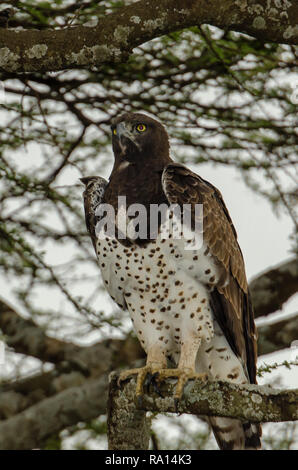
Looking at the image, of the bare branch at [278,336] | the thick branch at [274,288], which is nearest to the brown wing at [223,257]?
the bare branch at [278,336]

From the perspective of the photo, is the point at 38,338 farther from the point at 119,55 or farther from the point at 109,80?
the point at 119,55

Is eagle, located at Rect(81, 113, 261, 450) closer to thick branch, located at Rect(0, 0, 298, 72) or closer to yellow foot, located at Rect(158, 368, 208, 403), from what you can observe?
yellow foot, located at Rect(158, 368, 208, 403)

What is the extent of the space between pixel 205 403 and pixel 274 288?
3.62 metres

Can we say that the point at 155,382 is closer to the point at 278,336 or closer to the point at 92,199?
the point at 92,199

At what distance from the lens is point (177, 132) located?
651 cm

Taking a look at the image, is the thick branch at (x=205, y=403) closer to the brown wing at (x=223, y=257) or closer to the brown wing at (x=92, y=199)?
the brown wing at (x=223, y=257)

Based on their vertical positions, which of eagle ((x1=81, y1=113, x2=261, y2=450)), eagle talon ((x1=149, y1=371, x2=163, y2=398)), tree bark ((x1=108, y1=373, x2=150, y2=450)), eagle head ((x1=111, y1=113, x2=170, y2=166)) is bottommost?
tree bark ((x1=108, y1=373, x2=150, y2=450))

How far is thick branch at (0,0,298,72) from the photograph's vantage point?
150 inches

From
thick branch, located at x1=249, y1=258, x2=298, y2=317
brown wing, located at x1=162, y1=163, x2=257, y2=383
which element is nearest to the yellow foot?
brown wing, located at x1=162, y1=163, x2=257, y2=383

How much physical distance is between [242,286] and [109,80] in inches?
94.1

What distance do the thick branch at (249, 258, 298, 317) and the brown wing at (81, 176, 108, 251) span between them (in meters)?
2.71

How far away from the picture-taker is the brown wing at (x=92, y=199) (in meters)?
4.89

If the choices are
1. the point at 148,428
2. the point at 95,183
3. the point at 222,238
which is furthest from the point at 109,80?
the point at 148,428

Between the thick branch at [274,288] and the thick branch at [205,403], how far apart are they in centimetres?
295
